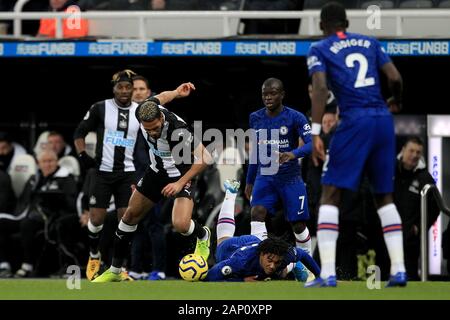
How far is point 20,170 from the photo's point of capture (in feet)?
57.9

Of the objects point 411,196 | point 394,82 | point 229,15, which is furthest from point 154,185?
point 229,15

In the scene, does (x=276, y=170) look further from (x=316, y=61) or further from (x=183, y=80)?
(x=183, y=80)

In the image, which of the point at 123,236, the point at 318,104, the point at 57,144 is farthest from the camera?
the point at 57,144

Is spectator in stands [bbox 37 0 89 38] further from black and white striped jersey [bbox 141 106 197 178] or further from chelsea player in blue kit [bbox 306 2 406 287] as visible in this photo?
chelsea player in blue kit [bbox 306 2 406 287]

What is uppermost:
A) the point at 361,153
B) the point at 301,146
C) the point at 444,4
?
the point at 444,4

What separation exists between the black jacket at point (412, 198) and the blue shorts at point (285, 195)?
88.2 inches

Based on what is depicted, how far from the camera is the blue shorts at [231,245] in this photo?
12461mm

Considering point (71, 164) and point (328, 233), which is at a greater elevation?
point (71, 164)

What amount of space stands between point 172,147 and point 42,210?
17.3 feet

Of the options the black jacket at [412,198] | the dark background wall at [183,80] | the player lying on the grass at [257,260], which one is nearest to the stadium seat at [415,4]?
the dark background wall at [183,80]

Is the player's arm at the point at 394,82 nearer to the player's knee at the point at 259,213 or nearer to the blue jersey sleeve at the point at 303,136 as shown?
the blue jersey sleeve at the point at 303,136

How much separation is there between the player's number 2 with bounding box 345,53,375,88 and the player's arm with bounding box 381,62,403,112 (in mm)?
138
